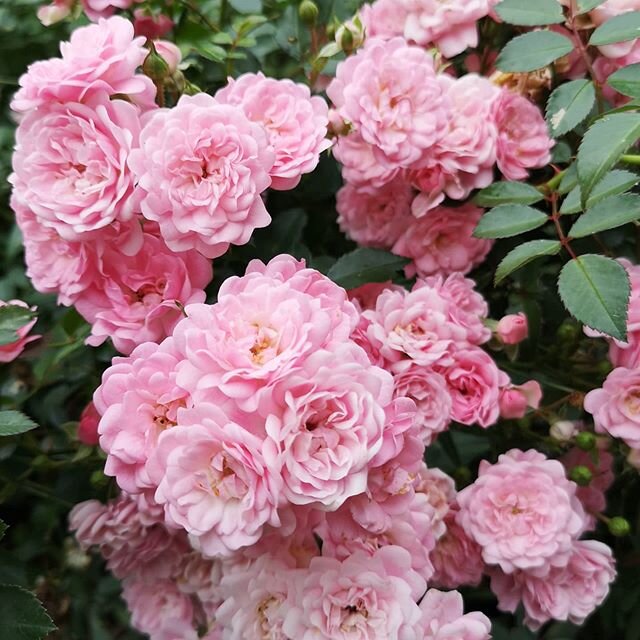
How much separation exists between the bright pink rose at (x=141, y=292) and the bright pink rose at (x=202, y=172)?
0.04 metres

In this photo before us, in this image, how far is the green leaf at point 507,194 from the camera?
0.70 meters

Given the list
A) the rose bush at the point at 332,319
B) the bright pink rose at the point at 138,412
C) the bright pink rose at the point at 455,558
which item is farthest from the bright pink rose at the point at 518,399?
the bright pink rose at the point at 138,412

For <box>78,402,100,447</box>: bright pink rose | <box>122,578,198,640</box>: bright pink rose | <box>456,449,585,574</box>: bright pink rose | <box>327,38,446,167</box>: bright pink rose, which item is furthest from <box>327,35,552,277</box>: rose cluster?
<box>122,578,198,640</box>: bright pink rose

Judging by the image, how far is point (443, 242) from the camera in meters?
0.79

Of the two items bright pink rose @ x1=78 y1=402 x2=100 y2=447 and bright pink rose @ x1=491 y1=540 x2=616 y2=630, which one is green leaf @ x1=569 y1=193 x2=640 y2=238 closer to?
bright pink rose @ x1=491 y1=540 x2=616 y2=630

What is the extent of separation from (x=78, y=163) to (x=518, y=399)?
429mm

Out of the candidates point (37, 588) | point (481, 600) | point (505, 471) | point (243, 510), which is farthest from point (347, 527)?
point (37, 588)

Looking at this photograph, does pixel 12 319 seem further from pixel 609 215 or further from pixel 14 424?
pixel 609 215

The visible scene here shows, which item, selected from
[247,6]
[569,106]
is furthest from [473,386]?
[247,6]

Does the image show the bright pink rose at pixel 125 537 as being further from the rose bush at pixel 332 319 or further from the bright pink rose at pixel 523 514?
the bright pink rose at pixel 523 514

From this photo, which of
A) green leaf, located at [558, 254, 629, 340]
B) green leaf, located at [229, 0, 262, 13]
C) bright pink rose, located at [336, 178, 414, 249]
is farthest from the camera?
green leaf, located at [229, 0, 262, 13]

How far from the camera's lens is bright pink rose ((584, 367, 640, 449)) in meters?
0.66

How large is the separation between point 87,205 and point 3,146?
1.33 ft

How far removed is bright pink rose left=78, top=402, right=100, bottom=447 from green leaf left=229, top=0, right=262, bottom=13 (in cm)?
55
